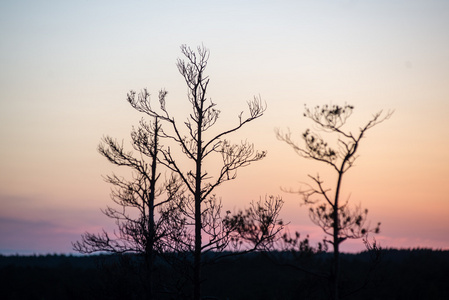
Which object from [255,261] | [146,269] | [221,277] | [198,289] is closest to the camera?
[198,289]

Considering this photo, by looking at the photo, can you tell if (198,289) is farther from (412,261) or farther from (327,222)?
(412,261)

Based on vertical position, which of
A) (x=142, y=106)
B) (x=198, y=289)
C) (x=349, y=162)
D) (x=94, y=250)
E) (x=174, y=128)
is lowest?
(x=198, y=289)

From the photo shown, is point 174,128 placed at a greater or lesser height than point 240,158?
greater

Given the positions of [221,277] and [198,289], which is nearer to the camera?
[198,289]

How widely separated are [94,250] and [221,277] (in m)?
53.5

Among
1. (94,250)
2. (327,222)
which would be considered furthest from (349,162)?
(94,250)

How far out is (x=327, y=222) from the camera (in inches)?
695

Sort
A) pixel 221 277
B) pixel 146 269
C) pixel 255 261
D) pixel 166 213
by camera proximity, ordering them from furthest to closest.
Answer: pixel 255 261, pixel 221 277, pixel 146 269, pixel 166 213

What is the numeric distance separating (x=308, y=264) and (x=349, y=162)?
4.33 m

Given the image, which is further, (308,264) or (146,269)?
(146,269)

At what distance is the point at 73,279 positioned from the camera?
64125 millimetres

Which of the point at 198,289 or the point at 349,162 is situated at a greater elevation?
the point at 349,162

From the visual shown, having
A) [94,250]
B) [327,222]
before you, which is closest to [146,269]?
[94,250]

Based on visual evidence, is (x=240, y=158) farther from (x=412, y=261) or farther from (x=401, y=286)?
(x=412, y=261)
